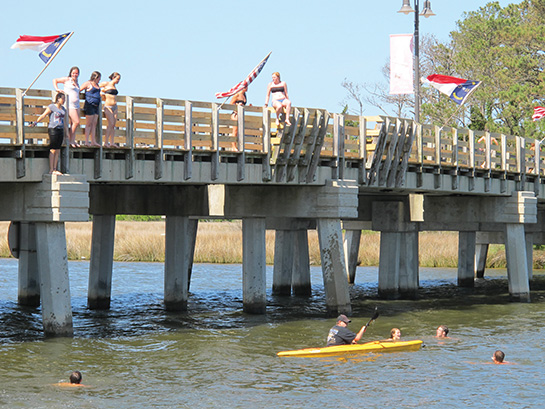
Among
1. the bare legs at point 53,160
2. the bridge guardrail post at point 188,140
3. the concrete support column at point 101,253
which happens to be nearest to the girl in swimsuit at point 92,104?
the bare legs at point 53,160

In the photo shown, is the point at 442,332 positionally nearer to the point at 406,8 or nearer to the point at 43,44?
the point at 43,44

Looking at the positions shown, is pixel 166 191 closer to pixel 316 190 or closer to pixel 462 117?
pixel 316 190

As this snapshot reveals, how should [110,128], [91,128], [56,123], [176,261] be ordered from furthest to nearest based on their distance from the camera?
[176,261], [110,128], [91,128], [56,123]

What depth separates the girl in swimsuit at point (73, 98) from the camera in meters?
24.1

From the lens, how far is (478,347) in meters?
26.1

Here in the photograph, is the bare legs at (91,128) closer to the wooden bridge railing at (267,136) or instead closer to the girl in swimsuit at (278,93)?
the wooden bridge railing at (267,136)

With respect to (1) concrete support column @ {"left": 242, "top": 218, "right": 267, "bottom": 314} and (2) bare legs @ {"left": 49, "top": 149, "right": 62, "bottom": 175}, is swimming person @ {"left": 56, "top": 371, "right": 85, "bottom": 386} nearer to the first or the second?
(2) bare legs @ {"left": 49, "top": 149, "right": 62, "bottom": 175}

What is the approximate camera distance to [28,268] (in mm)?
34406

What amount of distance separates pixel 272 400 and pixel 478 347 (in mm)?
8676

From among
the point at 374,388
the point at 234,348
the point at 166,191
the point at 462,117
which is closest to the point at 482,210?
the point at 166,191

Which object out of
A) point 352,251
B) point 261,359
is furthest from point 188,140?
point 352,251

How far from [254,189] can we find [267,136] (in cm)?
259

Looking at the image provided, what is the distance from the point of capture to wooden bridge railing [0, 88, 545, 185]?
23.7 metres

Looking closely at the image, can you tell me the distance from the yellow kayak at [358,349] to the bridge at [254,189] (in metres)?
4.83
